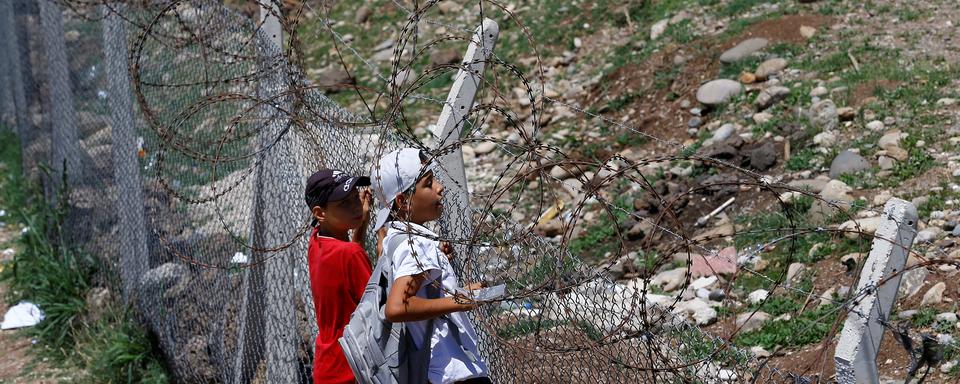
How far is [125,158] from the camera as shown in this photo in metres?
6.45

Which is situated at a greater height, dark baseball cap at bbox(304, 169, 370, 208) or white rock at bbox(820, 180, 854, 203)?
dark baseball cap at bbox(304, 169, 370, 208)

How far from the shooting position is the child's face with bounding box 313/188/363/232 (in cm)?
377

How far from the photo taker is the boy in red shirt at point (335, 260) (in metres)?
3.65

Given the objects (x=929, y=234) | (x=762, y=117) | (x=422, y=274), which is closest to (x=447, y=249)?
(x=422, y=274)

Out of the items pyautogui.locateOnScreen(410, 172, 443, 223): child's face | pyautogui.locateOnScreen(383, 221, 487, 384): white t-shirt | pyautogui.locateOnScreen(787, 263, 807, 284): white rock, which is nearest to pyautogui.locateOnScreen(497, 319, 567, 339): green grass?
pyautogui.locateOnScreen(383, 221, 487, 384): white t-shirt

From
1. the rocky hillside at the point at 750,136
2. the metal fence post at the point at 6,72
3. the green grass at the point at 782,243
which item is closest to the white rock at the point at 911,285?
the rocky hillside at the point at 750,136

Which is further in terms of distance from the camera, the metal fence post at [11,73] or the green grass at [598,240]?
the metal fence post at [11,73]

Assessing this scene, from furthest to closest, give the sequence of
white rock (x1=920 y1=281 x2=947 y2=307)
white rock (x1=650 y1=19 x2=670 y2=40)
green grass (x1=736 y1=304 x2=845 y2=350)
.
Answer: white rock (x1=650 y1=19 x2=670 y2=40), green grass (x1=736 y1=304 x2=845 y2=350), white rock (x1=920 y1=281 x2=947 y2=307)

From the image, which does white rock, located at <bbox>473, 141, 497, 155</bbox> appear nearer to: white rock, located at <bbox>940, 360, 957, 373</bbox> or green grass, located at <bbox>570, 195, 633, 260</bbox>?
green grass, located at <bbox>570, 195, 633, 260</bbox>

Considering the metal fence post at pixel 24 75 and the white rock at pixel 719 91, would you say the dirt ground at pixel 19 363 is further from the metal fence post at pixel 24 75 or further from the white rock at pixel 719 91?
the white rock at pixel 719 91

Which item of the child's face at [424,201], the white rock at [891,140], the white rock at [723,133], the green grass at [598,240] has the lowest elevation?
the green grass at [598,240]

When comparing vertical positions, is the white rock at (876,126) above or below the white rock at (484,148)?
above

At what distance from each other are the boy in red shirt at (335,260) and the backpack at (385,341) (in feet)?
1.03

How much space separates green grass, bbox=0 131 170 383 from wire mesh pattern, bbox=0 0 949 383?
6.2 inches
